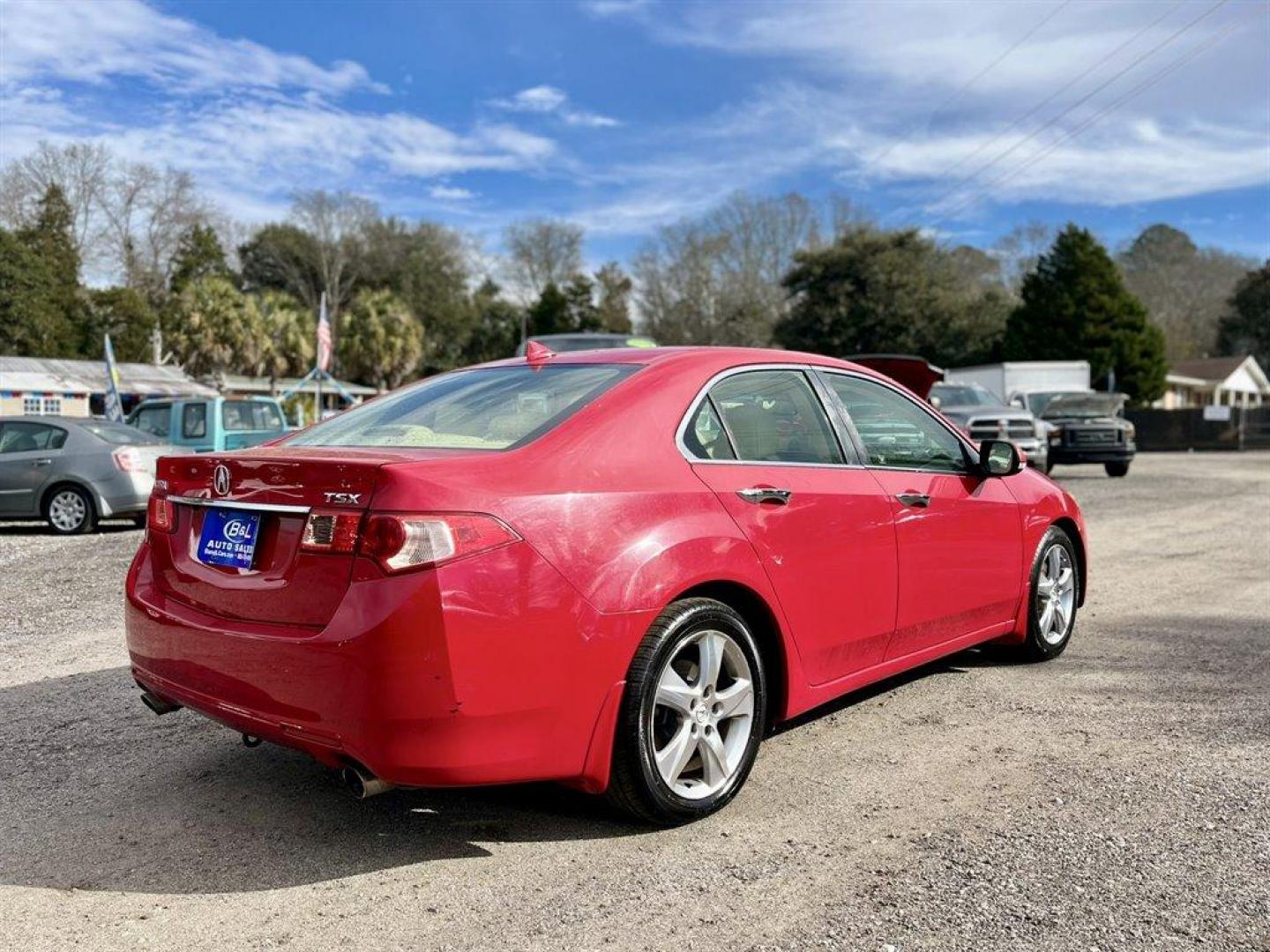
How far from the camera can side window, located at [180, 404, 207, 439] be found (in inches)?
618

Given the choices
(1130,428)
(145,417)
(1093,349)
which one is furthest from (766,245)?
(145,417)

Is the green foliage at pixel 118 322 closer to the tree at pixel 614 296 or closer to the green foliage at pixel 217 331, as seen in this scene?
the green foliage at pixel 217 331

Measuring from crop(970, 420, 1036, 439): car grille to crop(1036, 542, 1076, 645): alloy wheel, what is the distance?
12.9 meters

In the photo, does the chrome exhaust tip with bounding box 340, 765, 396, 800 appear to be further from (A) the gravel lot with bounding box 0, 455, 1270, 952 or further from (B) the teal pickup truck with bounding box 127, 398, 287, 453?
(B) the teal pickup truck with bounding box 127, 398, 287, 453

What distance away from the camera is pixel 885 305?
48.1 meters

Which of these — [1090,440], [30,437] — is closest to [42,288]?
[30,437]

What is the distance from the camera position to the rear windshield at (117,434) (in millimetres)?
12305

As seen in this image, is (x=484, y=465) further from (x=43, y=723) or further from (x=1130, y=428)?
(x=1130, y=428)

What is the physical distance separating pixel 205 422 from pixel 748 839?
14.3 metres

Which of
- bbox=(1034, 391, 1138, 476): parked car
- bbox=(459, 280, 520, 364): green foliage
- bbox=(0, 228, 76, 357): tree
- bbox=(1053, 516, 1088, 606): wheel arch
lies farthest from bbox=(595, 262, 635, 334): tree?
bbox=(1053, 516, 1088, 606): wheel arch

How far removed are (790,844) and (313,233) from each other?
2598 inches

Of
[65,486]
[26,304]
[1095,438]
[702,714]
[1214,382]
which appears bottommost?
[702,714]

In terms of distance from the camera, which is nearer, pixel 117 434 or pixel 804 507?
pixel 804 507

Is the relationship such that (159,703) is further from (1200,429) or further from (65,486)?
(1200,429)
